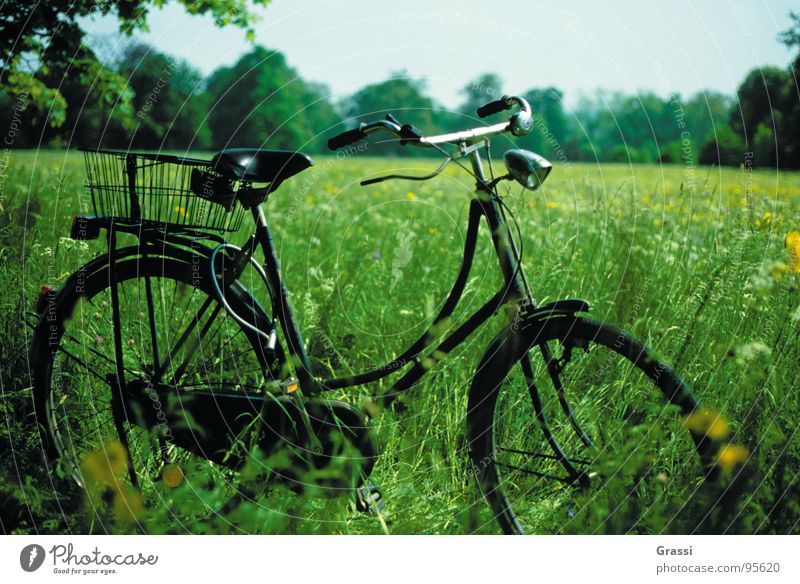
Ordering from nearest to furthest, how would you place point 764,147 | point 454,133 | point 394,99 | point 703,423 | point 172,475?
point 703,423 → point 454,133 → point 172,475 → point 394,99 → point 764,147

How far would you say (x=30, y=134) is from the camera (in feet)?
11.3

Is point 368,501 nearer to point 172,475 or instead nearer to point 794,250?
point 172,475

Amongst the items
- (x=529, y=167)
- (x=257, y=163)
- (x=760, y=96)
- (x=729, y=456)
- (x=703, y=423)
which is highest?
(x=760, y=96)

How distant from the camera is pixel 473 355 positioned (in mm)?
2969

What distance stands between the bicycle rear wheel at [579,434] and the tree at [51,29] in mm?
1673

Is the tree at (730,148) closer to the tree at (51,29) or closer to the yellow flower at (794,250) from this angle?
the yellow flower at (794,250)

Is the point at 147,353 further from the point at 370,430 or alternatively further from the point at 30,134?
the point at 30,134

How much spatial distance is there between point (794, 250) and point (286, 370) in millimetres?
1954

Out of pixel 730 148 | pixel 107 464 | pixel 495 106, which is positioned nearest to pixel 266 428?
pixel 107 464

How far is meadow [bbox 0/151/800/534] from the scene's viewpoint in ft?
7.31

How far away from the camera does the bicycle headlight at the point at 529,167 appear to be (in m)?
2.00

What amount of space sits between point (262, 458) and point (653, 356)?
4.04 ft

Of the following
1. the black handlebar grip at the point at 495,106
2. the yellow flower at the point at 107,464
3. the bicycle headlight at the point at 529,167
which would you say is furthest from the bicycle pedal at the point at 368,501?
the black handlebar grip at the point at 495,106
